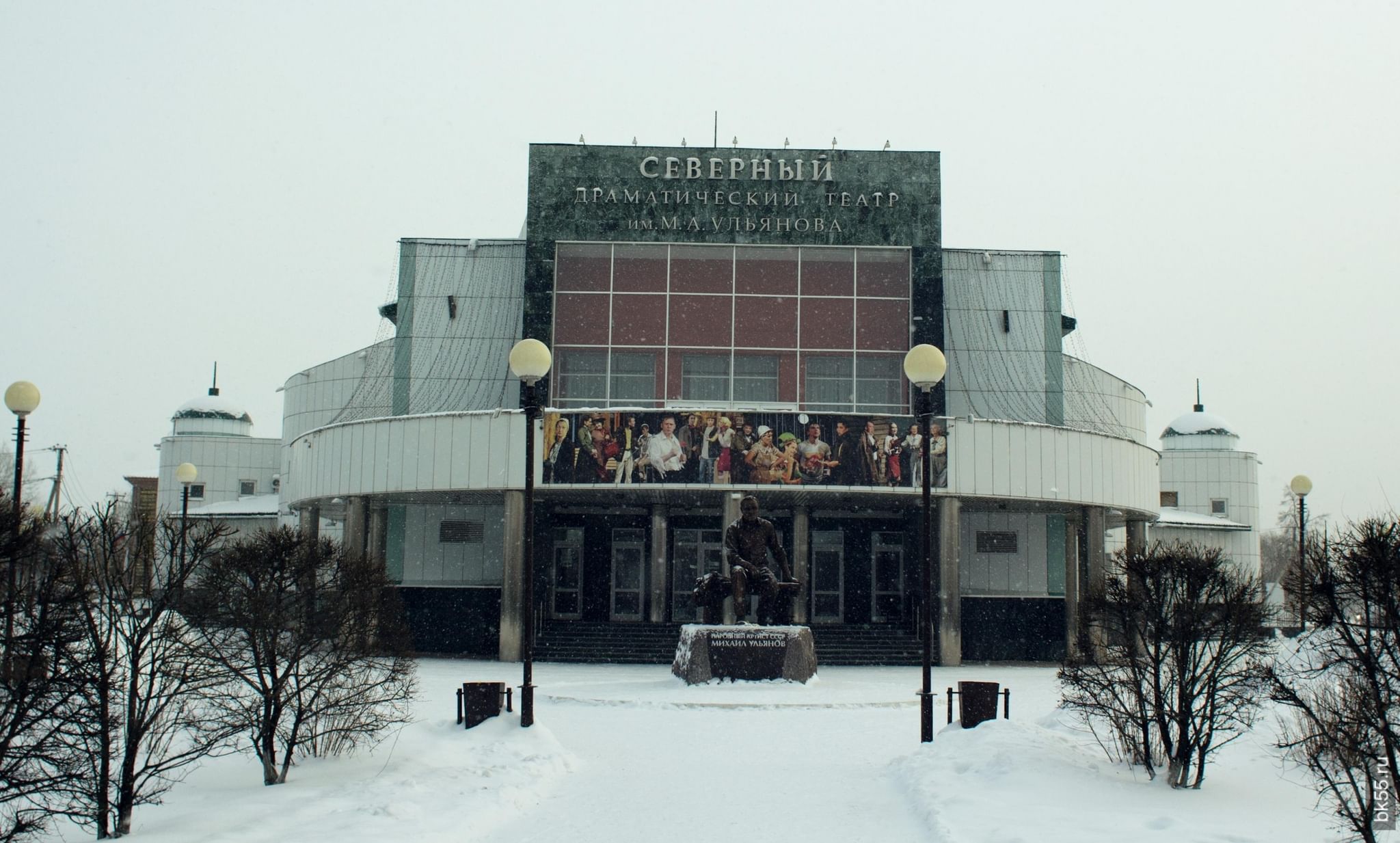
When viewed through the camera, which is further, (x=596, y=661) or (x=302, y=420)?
(x=302, y=420)

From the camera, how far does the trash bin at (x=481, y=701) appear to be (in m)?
15.9

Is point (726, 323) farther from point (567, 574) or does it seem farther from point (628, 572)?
point (567, 574)

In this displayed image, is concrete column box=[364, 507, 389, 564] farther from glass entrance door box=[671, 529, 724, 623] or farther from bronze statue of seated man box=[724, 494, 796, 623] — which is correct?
bronze statue of seated man box=[724, 494, 796, 623]

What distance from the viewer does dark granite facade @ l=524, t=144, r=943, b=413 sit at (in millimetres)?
38875

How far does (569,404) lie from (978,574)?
43.7 feet

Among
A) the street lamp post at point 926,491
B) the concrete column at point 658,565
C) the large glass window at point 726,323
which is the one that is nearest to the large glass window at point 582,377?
the large glass window at point 726,323

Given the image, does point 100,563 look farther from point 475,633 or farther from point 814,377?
point 814,377

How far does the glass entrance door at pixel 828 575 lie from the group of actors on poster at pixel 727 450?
8.08m

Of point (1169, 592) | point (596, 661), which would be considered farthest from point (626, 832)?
point (596, 661)

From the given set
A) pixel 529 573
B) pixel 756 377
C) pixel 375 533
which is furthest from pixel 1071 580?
pixel 529 573

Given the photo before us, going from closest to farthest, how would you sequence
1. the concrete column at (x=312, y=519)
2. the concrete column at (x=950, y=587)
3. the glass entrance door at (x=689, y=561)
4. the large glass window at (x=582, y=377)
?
1. the concrete column at (x=950, y=587)
2. the concrete column at (x=312, y=519)
3. the glass entrance door at (x=689, y=561)
4. the large glass window at (x=582, y=377)

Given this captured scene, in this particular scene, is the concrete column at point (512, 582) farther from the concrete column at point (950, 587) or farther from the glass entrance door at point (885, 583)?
the glass entrance door at point (885, 583)

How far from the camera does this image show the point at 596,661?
32844 mm

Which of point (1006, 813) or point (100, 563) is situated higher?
point (100, 563)
